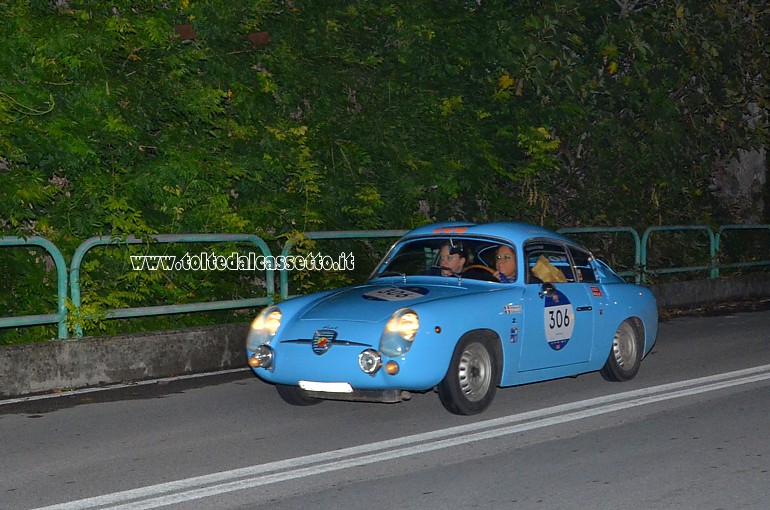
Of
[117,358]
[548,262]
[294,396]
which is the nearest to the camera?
[294,396]

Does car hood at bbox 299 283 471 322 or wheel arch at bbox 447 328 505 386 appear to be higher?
car hood at bbox 299 283 471 322

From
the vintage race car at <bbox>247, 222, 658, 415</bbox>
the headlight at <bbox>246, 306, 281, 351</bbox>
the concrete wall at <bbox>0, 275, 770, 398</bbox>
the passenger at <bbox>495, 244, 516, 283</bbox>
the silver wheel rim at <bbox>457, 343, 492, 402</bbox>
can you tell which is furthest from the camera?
the concrete wall at <bbox>0, 275, 770, 398</bbox>

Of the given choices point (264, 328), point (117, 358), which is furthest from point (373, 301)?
point (117, 358)

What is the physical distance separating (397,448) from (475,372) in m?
1.44

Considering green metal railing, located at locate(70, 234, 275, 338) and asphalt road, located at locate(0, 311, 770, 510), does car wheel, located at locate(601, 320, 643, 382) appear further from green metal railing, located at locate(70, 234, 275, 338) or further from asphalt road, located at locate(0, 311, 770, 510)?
green metal railing, located at locate(70, 234, 275, 338)

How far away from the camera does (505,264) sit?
32.7ft

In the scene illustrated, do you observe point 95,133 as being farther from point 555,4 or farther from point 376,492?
point 555,4

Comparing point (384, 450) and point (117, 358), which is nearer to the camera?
point (384, 450)

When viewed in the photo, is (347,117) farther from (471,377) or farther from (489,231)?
(471,377)

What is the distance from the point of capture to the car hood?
898 cm

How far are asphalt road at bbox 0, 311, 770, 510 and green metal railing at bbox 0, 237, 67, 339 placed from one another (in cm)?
77

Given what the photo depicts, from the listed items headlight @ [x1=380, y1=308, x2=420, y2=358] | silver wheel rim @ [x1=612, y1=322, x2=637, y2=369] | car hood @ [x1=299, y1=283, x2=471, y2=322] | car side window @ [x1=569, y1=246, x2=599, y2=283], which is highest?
car side window @ [x1=569, y1=246, x2=599, y2=283]

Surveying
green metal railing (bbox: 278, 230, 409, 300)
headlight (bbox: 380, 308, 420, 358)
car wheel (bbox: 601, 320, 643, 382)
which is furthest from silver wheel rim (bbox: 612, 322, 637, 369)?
green metal railing (bbox: 278, 230, 409, 300)

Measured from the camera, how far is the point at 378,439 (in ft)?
27.2
